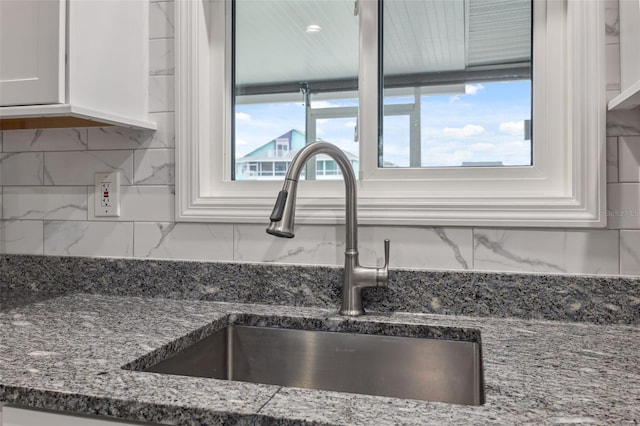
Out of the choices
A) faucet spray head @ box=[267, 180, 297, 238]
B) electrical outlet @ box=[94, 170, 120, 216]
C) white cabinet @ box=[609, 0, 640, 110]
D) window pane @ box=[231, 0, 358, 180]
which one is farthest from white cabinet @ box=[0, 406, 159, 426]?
white cabinet @ box=[609, 0, 640, 110]

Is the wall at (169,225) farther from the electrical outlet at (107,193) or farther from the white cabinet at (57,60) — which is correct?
the white cabinet at (57,60)

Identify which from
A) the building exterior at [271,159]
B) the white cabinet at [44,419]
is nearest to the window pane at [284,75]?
the building exterior at [271,159]

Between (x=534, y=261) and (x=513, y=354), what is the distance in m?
0.34

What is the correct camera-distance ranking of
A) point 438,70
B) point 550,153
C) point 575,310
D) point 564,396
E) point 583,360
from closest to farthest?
point 564,396, point 583,360, point 575,310, point 550,153, point 438,70

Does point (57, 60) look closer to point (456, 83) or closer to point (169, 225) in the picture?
point (169, 225)

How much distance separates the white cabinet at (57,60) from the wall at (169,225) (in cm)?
16

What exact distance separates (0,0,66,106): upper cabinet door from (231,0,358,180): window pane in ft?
1.60

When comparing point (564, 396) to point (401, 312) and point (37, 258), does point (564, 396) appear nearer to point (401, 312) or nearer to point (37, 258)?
point (401, 312)

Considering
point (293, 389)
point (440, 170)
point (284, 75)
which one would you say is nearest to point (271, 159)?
point (284, 75)

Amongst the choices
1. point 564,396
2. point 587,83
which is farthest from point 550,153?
point 564,396

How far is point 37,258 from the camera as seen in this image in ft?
4.75

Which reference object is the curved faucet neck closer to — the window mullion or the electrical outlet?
the window mullion

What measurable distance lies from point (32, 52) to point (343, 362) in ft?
3.21

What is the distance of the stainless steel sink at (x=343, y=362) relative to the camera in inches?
41.0
